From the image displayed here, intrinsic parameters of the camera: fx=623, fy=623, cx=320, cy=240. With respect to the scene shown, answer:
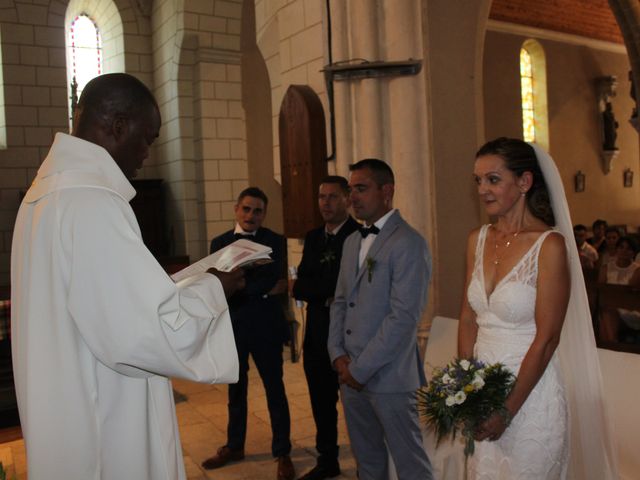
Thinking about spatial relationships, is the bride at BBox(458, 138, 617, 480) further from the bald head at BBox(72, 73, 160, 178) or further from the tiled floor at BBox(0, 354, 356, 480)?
the tiled floor at BBox(0, 354, 356, 480)

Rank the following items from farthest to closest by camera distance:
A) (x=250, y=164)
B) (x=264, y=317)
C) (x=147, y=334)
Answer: (x=250, y=164)
(x=264, y=317)
(x=147, y=334)

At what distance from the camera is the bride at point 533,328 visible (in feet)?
7.02

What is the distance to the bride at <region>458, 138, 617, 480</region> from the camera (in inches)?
84.2

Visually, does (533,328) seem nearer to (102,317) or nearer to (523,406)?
(523,406)

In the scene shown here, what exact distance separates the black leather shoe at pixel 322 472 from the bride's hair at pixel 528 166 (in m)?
2.00

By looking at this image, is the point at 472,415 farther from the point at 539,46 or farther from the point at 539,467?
the point at 539,46

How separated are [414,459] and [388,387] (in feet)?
1.08

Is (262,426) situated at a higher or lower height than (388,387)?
lower

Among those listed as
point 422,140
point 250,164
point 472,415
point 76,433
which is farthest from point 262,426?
point 250,164

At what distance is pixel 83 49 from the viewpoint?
1030 centimetres

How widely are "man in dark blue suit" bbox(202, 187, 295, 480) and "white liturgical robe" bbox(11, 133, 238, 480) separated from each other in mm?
2051

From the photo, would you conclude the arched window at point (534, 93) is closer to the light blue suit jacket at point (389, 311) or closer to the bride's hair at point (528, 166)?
the light blue suit jacket at point (389, 311)

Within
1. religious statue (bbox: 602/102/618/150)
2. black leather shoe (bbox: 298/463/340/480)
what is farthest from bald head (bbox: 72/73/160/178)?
religious statue (bbox: 602/102/618/150)

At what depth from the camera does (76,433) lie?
5.16ft
